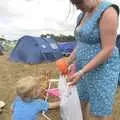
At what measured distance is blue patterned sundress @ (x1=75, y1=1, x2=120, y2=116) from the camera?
290 centimetres

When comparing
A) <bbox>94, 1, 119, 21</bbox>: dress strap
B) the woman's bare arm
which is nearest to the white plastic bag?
the woman's bare arm

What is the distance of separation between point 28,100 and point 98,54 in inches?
28.9

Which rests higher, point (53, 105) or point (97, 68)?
point (97, 68)

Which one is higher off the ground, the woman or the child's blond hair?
the woman

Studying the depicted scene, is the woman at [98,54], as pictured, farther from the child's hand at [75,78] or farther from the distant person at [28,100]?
the distant person at [28,100]

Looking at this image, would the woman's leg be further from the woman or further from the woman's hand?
the woman's hand

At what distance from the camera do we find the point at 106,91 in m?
2.97

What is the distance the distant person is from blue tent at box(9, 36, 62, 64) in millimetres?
8008

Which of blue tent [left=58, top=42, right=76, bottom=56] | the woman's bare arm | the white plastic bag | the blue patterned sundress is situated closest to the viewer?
the woman's bare arm

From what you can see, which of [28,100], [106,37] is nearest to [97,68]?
[106,37]

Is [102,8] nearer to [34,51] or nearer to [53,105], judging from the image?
[53,105]

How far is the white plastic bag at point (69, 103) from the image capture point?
3168mm

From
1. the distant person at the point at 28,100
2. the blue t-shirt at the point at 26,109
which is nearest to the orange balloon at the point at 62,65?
the distant person at the point at 28,100

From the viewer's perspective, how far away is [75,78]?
2.90 metres
